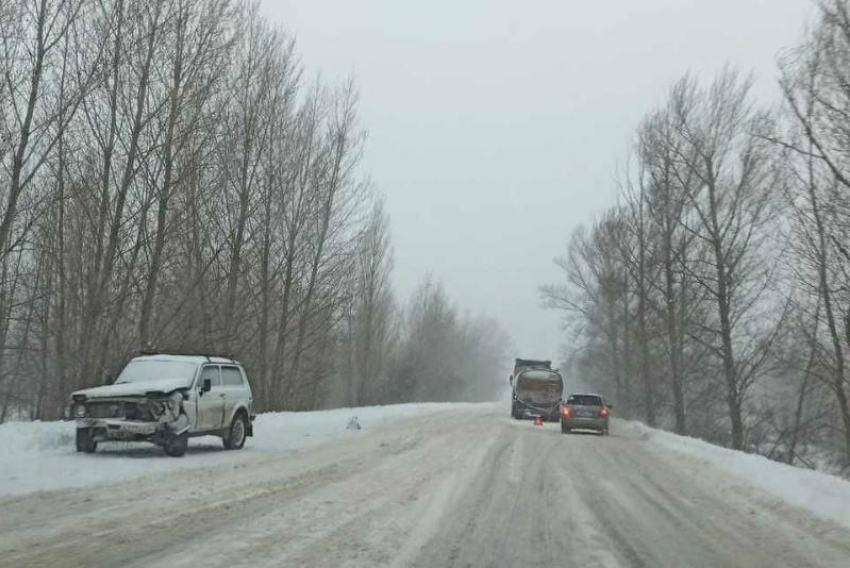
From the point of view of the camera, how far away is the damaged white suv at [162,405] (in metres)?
13.9

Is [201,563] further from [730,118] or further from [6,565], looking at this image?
[730,118]

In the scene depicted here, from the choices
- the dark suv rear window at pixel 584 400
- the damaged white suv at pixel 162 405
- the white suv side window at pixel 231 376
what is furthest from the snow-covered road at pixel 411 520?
the dark suv rear window at pixel 584 400

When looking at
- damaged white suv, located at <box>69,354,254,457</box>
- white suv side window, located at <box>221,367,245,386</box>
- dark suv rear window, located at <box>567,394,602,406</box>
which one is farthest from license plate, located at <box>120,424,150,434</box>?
dark suv rear window, located at <box>567,394,602,406</box>

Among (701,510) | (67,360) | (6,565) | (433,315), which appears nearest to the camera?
(6,565)

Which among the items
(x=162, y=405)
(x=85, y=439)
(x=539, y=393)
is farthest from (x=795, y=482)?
(x=539, y=393)

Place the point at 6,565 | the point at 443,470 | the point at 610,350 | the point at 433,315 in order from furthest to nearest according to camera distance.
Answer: the point at 433,315 → the point at 610,350 → the point at 443,470 → the point at 6,565

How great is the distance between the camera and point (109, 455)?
1407 cm

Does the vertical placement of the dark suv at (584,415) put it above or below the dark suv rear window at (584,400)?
below

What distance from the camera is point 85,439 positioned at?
13992 mm

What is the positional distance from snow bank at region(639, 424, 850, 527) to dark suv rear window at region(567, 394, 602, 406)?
Result: 10.1 meters

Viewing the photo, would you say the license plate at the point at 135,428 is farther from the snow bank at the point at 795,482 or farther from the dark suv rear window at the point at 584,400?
the dark suv rear window at the point at 584,400

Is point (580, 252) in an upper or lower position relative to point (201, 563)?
upper

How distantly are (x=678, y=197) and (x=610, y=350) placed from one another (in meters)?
26.7

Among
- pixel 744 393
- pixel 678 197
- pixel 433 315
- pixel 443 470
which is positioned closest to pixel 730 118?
pixel 678 197
